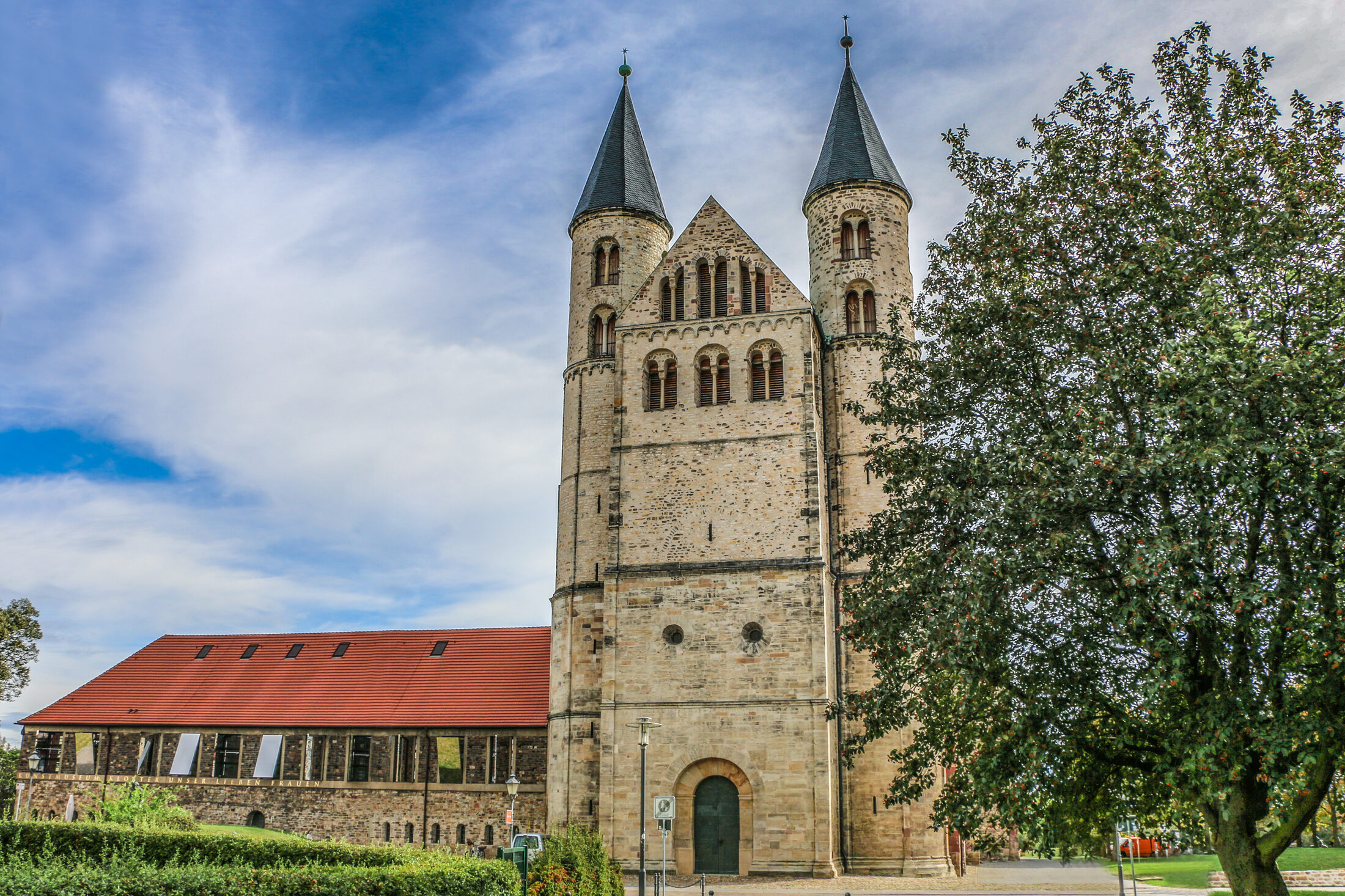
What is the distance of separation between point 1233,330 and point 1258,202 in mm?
2969

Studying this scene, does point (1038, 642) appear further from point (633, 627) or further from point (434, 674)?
point (434, 674)

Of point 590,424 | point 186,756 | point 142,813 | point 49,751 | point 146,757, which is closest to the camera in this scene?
point 142,813

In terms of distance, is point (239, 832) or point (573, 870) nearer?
point (573, 870)

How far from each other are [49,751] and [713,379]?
28.8m

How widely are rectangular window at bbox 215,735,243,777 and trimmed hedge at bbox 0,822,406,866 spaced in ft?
56.3

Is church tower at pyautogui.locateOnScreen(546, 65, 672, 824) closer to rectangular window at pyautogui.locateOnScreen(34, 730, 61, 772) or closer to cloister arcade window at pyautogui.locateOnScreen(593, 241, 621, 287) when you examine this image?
cloister arcade window at pyautogui.locateOnScreen(593, 241, 621, 287)

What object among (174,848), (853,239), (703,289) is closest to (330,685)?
(703,289)

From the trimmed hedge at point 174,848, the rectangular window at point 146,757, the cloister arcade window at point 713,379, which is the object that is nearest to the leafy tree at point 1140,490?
the trimmed hedge at point 174,848

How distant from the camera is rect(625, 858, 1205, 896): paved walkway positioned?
71.8 feet

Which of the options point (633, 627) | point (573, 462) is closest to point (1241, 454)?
point (633, 627)

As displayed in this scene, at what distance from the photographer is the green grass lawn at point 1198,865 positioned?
2692 centimetres

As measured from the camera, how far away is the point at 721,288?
29.6 metres

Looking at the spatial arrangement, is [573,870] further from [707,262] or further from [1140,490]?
[707,262]

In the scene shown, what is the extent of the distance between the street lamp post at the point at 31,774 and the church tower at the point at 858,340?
28908 mm
